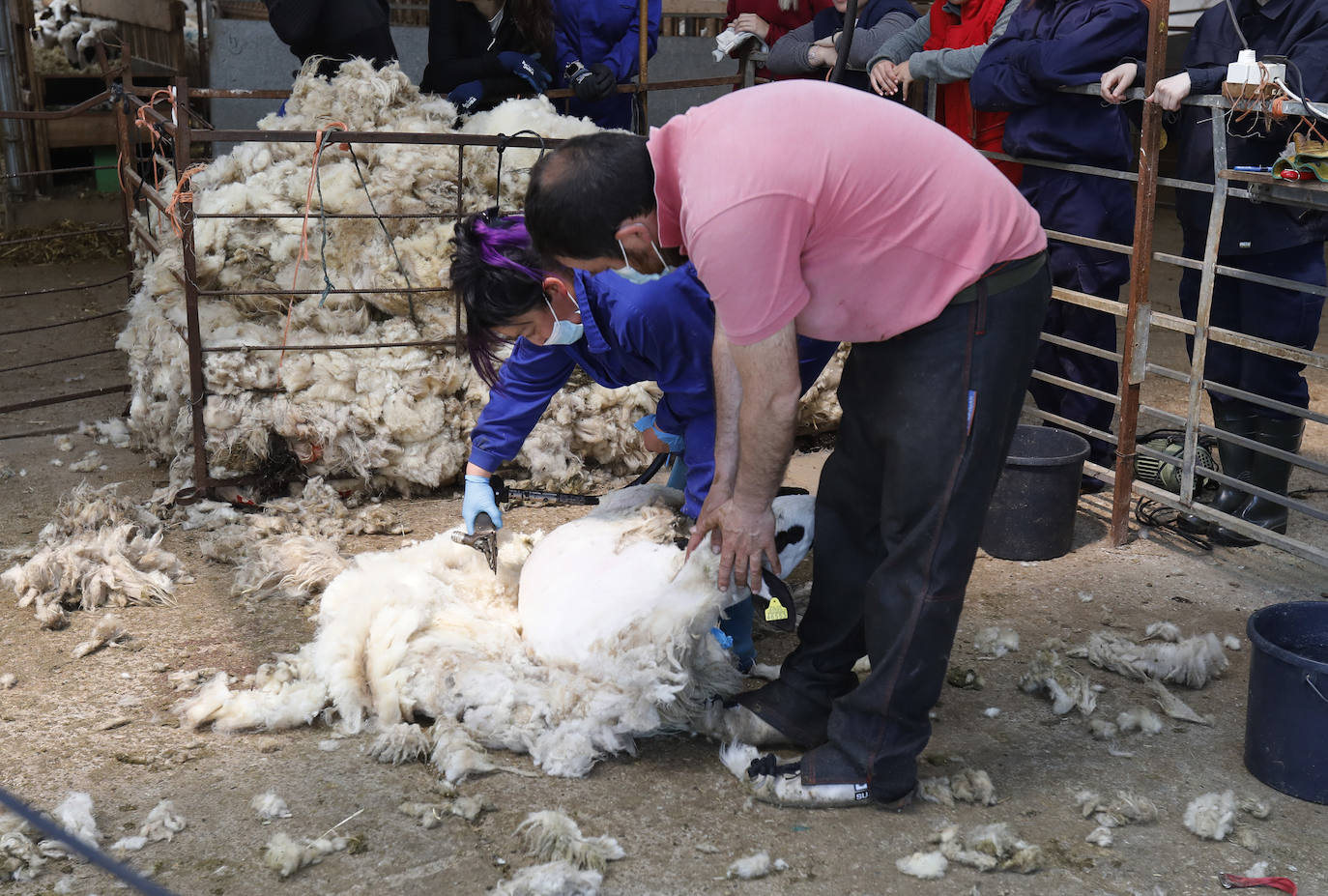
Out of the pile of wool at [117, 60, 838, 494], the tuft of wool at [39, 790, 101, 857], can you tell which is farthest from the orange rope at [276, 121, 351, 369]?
the tuft of wool at [39, 790, 101, 857]

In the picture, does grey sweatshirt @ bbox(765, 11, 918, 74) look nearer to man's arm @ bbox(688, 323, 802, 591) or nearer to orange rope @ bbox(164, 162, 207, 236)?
orange rope @ bbox(164, 162, 207, 236)

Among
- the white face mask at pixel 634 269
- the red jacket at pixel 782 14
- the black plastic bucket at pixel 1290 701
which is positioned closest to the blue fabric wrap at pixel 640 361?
the white face mask at pixel 634 269

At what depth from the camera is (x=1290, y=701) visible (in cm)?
251

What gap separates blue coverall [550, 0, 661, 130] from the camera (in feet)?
16.8

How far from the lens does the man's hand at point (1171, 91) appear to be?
11.5 ft

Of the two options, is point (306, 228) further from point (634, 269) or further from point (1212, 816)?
point (1212, 816)

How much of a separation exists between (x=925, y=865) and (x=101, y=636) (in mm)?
2233

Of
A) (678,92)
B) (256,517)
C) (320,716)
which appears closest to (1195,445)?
(320,716)

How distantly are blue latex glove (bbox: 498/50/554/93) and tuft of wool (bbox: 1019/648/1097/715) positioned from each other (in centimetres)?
316

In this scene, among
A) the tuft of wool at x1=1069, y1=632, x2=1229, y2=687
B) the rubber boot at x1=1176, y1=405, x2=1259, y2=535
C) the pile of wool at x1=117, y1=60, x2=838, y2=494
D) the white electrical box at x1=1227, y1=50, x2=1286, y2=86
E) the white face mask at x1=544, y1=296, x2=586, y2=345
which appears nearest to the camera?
the white face mask at x1=544, y1=296, x2=586, y2=345

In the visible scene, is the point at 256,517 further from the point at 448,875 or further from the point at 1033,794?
the point at 1033,794

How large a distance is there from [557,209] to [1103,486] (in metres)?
3.01

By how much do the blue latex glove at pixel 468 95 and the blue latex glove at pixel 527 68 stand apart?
0.48ft

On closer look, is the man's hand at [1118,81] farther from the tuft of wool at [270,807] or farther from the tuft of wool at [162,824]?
the tuft of wool at [162,824]
